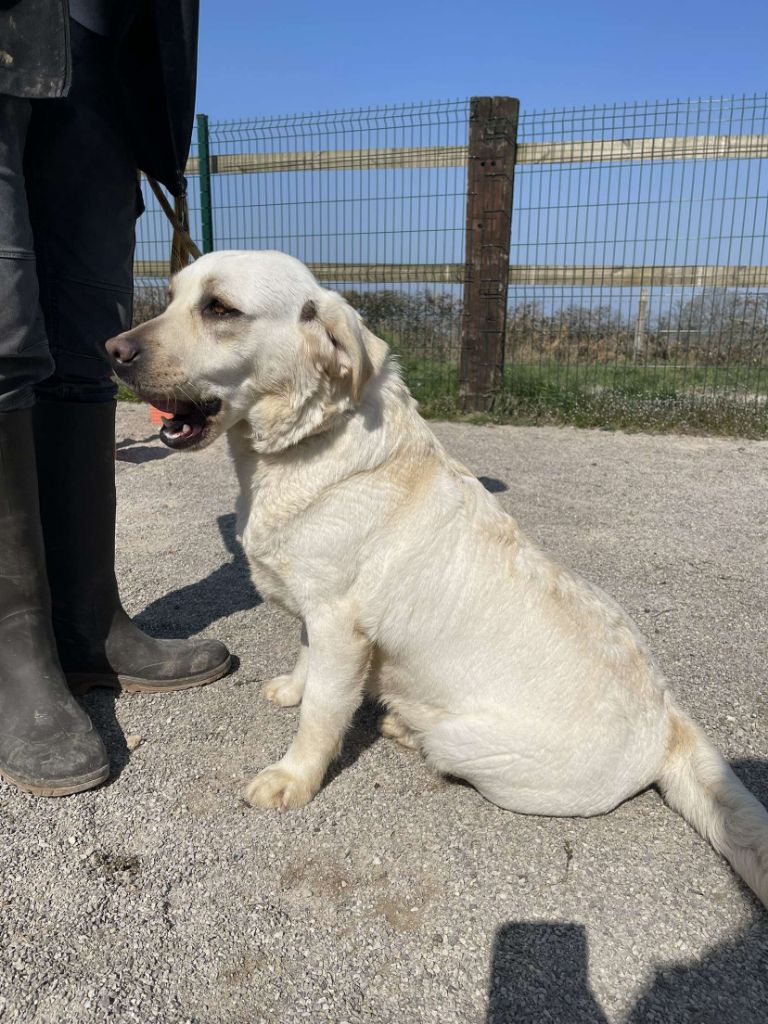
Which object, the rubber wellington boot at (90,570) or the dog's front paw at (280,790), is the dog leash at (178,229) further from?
the dog's front paw at (280,790)

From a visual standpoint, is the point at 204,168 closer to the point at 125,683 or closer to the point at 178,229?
the point at 178,229

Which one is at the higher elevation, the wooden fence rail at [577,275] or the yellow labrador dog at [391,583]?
the wooden fence rail at [577,275]

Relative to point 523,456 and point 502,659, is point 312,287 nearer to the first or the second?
point 502,659

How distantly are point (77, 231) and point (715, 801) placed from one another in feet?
8.26

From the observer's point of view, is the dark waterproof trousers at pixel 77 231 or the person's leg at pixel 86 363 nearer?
the dark waterproof trousers at pixel 77 231

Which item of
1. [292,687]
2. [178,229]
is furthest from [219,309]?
[292,687]

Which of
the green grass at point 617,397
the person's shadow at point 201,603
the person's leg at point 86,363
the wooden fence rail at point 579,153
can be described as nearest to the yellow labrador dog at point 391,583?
the person's leg at point 86,363

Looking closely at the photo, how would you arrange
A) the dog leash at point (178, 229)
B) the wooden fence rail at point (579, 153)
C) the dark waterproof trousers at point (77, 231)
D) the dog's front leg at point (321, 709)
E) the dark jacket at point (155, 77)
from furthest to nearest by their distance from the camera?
the wooden fence rail at point (579, 153) < the dog leash at point (178, 229) < the dog's front leg at point (321, 709) < the dark waterproof trousers at point (77, 231) < the dark jacket at point (155, 77)

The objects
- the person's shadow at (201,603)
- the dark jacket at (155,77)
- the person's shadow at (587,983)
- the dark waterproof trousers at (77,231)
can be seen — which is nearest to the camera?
the person's shadow at (587,983)

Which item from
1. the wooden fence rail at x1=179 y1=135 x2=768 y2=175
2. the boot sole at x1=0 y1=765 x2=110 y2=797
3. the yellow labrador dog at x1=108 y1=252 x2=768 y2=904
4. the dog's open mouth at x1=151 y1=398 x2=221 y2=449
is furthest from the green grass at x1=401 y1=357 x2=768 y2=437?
the boot sole at x1=0 y1=765 x2=110 y2=797

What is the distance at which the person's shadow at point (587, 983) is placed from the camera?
1545 millimetres

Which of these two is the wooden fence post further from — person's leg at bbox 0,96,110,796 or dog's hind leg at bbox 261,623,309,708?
person's leg at bbox 0,96,110,796

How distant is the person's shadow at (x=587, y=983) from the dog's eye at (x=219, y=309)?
179cm

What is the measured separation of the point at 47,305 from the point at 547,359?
6.26 metres
